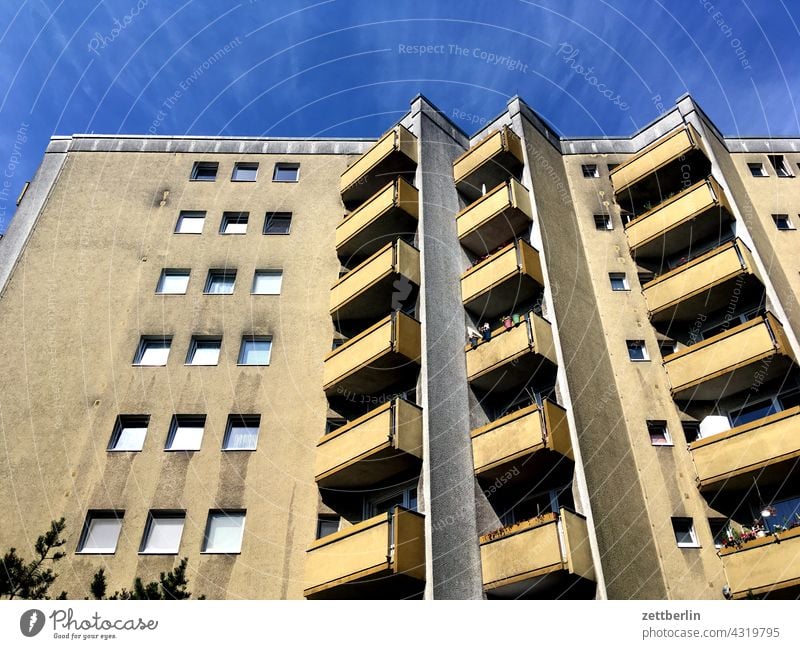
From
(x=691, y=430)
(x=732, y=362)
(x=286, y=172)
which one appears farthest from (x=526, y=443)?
(x=286, y=172)

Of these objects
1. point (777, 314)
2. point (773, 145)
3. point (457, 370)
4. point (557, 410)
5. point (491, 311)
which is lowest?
point (557, 410)

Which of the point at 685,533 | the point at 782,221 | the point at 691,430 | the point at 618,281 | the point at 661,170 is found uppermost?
the point at 661,170

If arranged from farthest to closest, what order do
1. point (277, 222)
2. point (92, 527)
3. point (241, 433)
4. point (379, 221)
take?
1. point (277, 222)
2. point (379, 221)
3. point (241, 433)
4. point (92, 527)

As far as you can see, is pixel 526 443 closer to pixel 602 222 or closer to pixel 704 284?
pixel 704 284

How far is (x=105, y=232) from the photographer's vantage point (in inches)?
978

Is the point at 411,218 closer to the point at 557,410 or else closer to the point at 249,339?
the point at 249,339

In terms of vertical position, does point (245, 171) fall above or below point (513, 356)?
above

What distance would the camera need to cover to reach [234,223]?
83.3 ft

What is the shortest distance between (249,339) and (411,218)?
271 inches

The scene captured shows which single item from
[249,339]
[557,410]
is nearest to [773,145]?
[557,410]

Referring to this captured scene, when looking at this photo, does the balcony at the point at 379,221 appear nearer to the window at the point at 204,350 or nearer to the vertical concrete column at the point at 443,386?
the vertical concrete column at the point at 443,386

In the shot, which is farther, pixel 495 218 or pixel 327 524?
pixel 495 218

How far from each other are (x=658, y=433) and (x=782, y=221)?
426 inches

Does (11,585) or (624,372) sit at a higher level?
(624,372)
